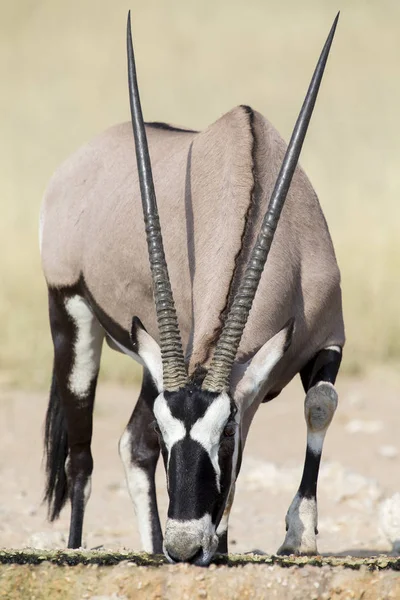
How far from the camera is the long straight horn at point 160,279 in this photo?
498 centimetres

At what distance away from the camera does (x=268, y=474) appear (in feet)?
29.5

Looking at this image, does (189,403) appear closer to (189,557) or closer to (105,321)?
(189,557)

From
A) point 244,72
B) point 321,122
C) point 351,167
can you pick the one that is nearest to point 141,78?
point 244,72

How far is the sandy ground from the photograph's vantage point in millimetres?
7520

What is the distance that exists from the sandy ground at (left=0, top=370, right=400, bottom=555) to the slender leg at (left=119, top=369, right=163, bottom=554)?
0.32m

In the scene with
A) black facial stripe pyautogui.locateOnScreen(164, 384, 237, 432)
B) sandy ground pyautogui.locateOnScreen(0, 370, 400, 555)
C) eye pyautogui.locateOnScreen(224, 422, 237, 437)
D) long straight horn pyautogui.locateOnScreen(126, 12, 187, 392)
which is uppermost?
long straight horn pyautogui.locateOnScreen(126, 12, 187, 392)

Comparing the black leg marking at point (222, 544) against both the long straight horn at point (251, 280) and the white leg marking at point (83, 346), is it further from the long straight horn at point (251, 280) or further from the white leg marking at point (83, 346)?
the white leg marking at point (83, 346)

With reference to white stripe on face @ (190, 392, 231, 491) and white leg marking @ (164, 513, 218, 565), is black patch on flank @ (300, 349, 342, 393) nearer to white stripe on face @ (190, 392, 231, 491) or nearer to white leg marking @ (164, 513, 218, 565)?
white stripe on face @ (190, 392, 231, 491)

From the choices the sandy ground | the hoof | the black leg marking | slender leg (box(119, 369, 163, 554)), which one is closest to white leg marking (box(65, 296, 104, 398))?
slender leg (box(119, 369, 163, 554))

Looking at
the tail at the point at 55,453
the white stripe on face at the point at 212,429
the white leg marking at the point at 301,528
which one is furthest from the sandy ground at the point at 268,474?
the white stripe on face at the point at 212,429

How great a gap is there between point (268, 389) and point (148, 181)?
1.08 metres

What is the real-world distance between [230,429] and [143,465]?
84.0 inches

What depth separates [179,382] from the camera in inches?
194

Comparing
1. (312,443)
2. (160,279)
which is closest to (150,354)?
(160,279)
